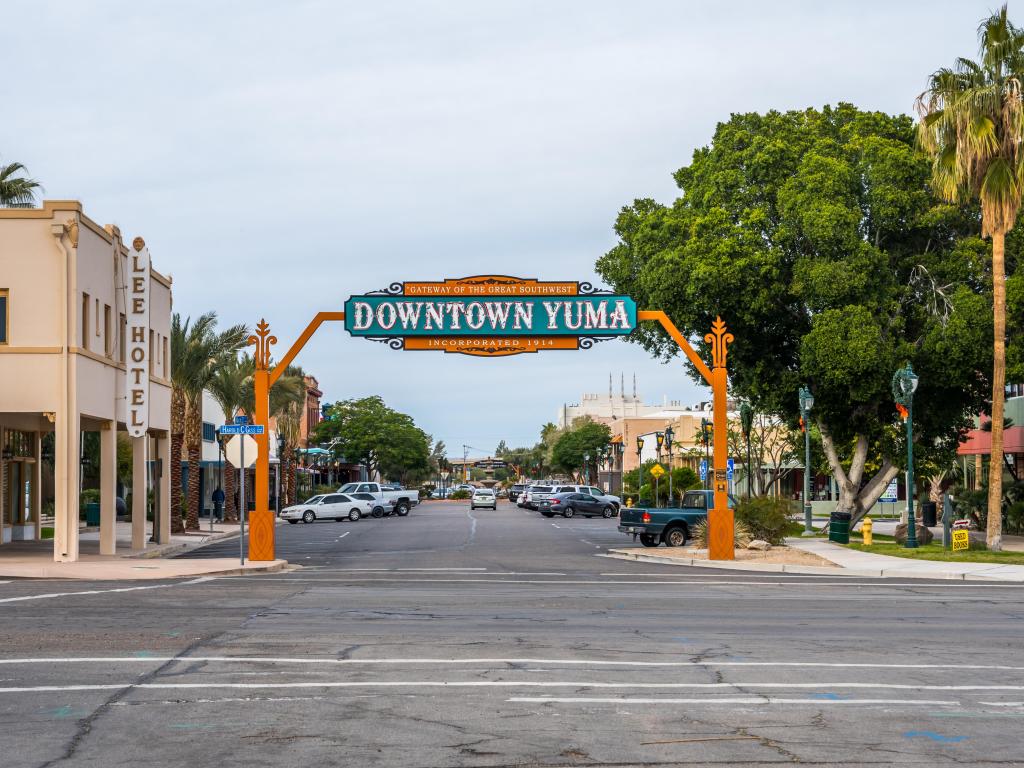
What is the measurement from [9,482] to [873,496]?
27.3m

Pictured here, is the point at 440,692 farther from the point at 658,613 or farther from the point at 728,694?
the point at 658,613

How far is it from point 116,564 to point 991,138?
22904mm

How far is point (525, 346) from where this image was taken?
1209 inches

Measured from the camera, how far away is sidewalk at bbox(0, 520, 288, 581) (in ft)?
82.7

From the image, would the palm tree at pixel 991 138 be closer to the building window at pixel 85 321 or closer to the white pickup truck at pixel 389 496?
the building window at pixel 85 321

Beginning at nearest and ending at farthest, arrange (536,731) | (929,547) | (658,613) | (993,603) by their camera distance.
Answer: (536,731), (658,613), (993,603), (929,547)

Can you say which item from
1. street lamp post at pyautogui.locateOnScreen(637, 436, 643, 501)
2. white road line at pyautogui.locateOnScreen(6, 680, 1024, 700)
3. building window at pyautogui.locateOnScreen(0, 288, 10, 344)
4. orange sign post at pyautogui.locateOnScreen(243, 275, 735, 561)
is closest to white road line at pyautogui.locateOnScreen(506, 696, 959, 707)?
white road line at pyautogui.locateOnScreen(6, 680, 1024, 700)

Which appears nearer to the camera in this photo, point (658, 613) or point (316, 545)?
point (658, 613)

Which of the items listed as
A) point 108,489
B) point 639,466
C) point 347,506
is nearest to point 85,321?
point 108,489

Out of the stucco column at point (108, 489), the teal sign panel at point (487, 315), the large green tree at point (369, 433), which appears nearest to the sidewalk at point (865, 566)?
the teal sign panel at point (487, 315)

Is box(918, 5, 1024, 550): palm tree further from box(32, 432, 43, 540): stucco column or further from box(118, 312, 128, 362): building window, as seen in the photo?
box(32, 432, 43, 540): stucco column

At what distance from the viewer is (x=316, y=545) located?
39.7 m

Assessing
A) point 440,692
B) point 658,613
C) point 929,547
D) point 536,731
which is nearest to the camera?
point 536,731

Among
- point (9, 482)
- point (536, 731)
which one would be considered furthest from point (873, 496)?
point (536, 731)
